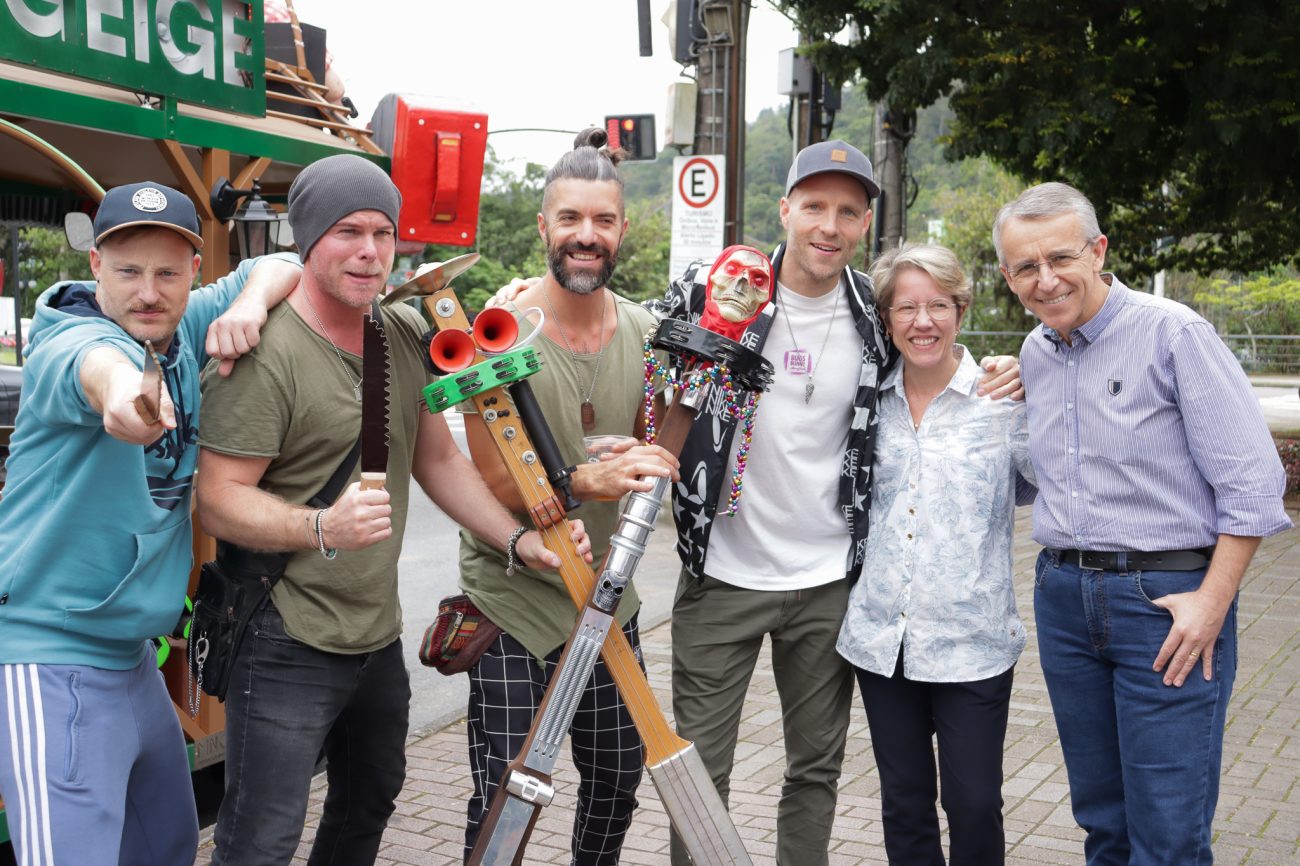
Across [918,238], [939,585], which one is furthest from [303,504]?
[918,238]

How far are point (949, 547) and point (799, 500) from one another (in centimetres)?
41

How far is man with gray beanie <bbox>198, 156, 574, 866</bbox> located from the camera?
2.77 m

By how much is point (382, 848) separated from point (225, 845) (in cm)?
168

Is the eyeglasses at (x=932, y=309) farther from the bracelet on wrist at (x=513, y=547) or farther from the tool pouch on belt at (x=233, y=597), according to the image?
the tool pouch on belt at (x=233, y=597)

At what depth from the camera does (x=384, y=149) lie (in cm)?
596

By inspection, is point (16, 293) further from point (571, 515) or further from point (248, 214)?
point (571, 515)

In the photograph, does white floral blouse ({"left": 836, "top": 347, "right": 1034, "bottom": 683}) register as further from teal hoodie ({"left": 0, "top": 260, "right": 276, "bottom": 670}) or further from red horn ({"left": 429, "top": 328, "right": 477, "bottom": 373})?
teal hoodie ({"left": 0, "top": 260, "right": 276, "bottom": 670})

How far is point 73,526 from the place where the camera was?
255cm

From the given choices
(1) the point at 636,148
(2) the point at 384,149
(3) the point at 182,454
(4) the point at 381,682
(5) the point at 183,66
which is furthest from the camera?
(1) the point at 636,148

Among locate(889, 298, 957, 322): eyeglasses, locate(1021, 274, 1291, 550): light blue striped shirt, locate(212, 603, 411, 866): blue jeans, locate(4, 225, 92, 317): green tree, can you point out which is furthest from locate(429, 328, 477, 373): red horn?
locate(4, 225, 92, 317): green tree

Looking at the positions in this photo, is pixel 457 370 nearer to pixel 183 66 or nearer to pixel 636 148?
pixel 183 66

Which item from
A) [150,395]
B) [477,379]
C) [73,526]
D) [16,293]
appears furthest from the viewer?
[16,293]

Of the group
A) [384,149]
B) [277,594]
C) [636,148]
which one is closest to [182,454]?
[277,594]

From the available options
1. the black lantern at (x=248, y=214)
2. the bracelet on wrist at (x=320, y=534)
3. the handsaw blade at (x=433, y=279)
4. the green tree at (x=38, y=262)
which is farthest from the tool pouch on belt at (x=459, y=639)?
the green tree at (x=38, y=262)
